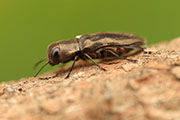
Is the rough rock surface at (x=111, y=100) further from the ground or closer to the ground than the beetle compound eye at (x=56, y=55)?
closer to the ground

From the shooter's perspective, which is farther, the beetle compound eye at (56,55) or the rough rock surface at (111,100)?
the beetle compound eye at (56,55)

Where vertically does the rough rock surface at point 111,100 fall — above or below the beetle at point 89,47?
below

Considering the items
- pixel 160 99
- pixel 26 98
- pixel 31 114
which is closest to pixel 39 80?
pixel 26 98

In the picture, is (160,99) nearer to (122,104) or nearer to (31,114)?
(122,104)

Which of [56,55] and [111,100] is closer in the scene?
[111,100]

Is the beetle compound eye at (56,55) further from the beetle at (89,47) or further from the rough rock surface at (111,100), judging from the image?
the rough rock surface at (111,100)

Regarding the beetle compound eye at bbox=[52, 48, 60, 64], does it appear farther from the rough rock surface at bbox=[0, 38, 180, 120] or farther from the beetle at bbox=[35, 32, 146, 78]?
the rough rock surface at bbox=[0, 38, 180, 120]

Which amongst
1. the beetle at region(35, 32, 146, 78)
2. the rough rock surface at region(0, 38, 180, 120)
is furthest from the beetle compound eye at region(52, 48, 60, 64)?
the rough rock surface at region(0, 38, 180, 120)

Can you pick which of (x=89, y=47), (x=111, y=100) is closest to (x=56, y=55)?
(x=89, y=47)

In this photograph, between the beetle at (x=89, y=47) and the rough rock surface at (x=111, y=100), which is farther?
the beetle at (x=89, y=47)

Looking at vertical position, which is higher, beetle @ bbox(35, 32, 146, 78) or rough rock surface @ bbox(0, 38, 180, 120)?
beetle @ bbox(35, 32, 146, 78)

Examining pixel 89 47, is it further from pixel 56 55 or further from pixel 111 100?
pixel 111 100

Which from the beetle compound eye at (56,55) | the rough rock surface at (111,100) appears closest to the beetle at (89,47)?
the beetle compound eye at (56,55)
